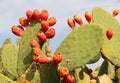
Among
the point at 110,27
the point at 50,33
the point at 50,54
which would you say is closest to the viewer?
the point at 50,33

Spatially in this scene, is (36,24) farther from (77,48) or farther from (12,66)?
(12,66)

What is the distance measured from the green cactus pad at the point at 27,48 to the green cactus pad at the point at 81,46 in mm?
277

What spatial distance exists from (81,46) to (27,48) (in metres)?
0.48

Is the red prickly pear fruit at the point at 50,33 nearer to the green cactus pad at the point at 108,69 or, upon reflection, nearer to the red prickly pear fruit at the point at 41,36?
the red prickly pear fruit at the point at 41,36

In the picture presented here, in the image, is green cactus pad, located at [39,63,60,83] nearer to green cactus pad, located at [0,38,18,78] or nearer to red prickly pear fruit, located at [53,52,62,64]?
red prickly pear fruit, located at [53,52,62,64]

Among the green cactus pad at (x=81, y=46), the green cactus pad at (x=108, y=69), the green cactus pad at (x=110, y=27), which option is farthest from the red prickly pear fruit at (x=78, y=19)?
the green cactus pad at (x=108, y=69)

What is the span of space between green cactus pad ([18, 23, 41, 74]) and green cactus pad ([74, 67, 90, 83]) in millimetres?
515

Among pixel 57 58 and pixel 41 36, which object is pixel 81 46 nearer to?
pixel 41 36

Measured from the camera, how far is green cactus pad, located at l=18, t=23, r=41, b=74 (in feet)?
10.8

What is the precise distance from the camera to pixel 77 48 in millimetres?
3359

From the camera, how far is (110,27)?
4.32 meters

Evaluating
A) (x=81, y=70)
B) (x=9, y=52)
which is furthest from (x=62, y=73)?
(x=9, y=52)

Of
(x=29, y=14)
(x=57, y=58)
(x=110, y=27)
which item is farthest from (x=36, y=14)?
(x=110, y=27)

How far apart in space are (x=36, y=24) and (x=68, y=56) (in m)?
0.41
